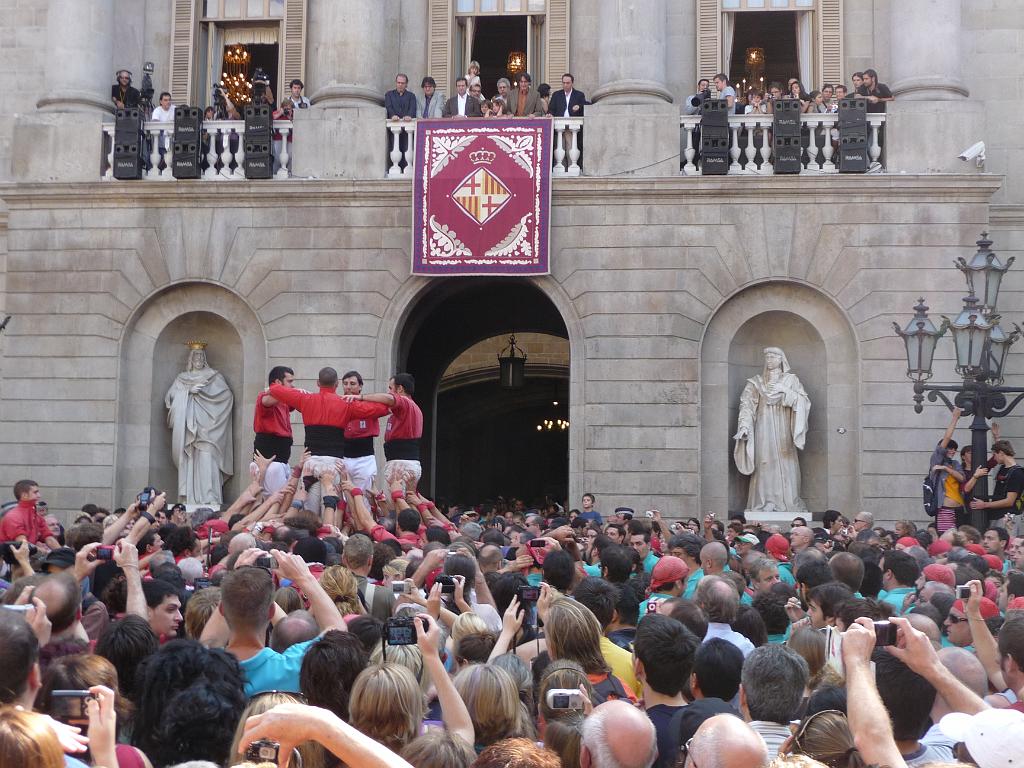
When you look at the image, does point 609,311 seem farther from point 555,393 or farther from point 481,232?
point 555,393

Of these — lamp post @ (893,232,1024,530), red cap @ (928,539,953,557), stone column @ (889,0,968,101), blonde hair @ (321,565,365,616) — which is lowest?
blonde hair @ (321,565,365,616)

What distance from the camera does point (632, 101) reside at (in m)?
24.7

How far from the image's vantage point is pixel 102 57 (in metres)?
26.1

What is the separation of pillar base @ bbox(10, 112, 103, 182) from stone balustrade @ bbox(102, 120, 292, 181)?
20cm

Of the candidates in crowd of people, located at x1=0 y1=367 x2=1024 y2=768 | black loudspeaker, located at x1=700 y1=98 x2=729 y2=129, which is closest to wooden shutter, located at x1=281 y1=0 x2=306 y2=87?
black loudspeaker, located at x1=700 y1=98 x2=729 y2=129

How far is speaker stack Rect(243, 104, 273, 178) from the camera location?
24703mm

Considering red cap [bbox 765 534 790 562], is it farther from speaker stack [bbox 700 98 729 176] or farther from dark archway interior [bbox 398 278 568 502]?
dark archway interior [bbox 398 278 568 502]

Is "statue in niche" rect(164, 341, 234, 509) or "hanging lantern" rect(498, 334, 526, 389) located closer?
"statue in niche" rect(164, 341, 234, 509)

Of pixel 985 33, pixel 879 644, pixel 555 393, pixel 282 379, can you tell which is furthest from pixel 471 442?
pixel 879 644

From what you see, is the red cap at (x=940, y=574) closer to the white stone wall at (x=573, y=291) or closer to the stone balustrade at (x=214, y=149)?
the white stone wall at (x=573, y=291)

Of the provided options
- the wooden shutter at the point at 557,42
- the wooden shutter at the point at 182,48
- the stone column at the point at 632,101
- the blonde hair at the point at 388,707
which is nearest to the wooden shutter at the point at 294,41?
the wooden shutter at the point at 182,48

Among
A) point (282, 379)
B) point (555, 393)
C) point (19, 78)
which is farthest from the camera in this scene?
point (555, 393)

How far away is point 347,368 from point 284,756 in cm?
2026

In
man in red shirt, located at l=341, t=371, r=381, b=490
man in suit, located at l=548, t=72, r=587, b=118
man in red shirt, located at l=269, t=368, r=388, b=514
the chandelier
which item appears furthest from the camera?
the chandelier
